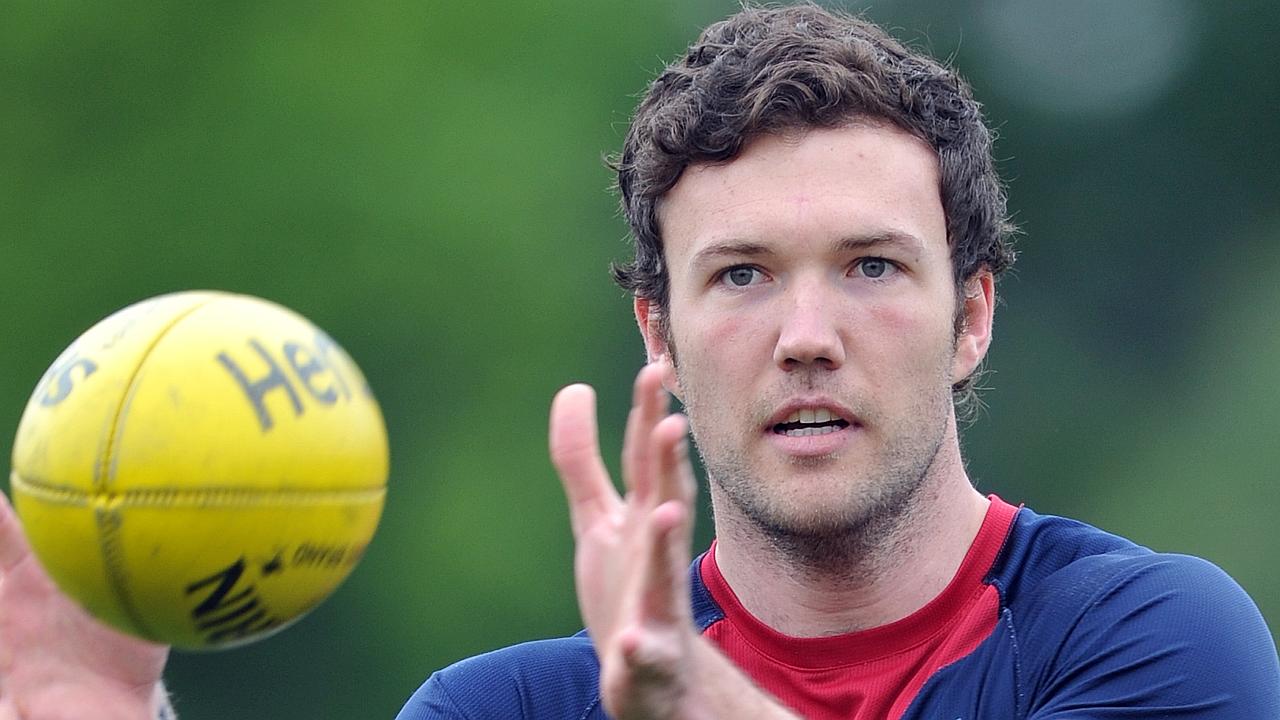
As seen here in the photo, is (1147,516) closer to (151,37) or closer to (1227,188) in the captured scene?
(1227,188)

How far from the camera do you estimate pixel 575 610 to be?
15.9 m

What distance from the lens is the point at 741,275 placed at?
4457 mm

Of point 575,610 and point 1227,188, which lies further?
point 1227,188

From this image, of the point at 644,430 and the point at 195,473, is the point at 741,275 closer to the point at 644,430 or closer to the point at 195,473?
the point at 644,430

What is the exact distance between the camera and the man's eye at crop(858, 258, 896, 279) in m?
4.38

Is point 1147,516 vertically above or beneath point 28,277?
beneath

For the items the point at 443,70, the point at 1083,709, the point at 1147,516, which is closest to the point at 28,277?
the point at 443,70

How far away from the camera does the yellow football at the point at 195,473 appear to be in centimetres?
336

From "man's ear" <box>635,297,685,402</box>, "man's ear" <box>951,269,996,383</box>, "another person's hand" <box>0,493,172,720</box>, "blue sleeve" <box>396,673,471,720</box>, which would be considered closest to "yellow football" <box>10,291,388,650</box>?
"another person's hand" <box>0,493,172,720</box>

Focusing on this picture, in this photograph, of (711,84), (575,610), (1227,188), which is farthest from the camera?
(1227,188)

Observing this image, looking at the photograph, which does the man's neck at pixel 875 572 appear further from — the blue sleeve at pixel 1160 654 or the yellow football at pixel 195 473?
the yellow football at pixel 195 473

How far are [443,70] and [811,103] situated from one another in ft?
48.7

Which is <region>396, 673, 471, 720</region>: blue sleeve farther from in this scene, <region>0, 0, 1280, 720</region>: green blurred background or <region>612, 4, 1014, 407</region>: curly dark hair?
<region>0, 0, 1280, 720</region>: green blurred background

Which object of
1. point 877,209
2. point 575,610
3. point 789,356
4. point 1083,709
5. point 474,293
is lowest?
point 575,610
